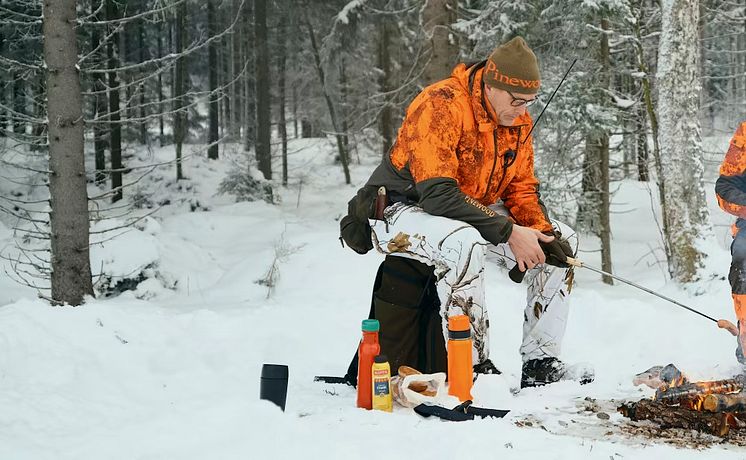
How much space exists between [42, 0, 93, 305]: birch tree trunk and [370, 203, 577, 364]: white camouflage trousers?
360 centimetres

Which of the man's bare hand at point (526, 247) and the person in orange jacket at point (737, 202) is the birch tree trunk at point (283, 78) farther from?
the man's bare hand at point (526, 247)

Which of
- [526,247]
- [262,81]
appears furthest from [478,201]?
[262,81]

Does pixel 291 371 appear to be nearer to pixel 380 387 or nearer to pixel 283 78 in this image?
pixel 380 387

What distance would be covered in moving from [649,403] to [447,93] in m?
1.82

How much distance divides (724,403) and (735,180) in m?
1.86

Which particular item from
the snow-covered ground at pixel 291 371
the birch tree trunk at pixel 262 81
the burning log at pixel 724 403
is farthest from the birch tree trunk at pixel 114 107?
the burning log at pixel 724 403

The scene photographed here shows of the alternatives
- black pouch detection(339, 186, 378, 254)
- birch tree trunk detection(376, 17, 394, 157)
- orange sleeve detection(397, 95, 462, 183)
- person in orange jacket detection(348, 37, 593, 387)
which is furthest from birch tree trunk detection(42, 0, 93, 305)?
birch tree trunk detection(376, 17, 394, 157)

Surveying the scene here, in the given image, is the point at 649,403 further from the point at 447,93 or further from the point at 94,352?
the point at 94,352

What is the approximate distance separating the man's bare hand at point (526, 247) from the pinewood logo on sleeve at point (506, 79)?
0.73m

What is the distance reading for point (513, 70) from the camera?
3492 millimetres

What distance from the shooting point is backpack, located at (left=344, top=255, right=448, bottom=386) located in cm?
380

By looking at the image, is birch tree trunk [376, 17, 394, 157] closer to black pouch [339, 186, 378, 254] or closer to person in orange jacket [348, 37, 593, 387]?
black pouch [339, 186, 378, 254]

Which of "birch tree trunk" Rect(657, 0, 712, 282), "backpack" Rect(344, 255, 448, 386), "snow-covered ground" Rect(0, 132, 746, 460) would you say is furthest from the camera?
"birch tree trunk" Rect(657, 0, 712, 282)

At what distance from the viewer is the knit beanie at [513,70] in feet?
11.5
